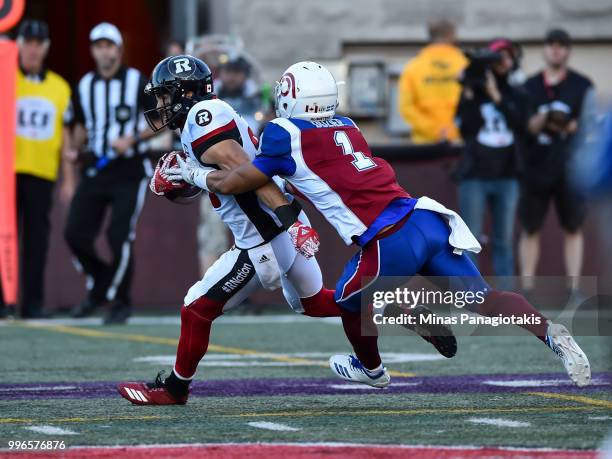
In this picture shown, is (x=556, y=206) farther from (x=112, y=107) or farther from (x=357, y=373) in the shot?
(x=357, y=373)

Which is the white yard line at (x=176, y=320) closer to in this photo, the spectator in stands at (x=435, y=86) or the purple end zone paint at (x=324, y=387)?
the spectator in stands at (x=435, y=86)

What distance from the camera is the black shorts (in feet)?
41.6

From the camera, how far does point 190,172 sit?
6.85m

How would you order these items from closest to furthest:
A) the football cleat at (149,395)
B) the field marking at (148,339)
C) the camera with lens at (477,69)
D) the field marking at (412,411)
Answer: the field marking at (412,411) < the football cleat at (149,395) < the field marking at (148,339) < the camera with lens at (477,69)

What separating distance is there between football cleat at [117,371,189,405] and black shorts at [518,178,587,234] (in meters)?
6.45

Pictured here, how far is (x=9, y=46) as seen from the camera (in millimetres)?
11969

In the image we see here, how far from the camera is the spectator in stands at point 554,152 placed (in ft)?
41.7

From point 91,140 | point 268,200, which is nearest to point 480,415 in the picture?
point 268,200

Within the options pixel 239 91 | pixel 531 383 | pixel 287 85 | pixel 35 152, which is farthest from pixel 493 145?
pixel 287 85

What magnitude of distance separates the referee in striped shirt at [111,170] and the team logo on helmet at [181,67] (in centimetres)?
459

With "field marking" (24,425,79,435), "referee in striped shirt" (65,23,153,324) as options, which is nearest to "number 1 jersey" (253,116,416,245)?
"field marking" (24,425,79,435)

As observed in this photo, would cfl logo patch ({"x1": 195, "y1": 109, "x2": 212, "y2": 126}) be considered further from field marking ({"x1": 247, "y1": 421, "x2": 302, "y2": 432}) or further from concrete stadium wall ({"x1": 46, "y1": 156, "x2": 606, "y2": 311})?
concrete stadium wall ({"x1": 46, "y1": 156, "x2": 606, "y2": 311})

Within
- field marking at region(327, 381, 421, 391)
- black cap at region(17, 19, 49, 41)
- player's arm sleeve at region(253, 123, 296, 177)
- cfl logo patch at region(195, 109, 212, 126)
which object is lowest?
field marking at region(327, 381, 421, 391)

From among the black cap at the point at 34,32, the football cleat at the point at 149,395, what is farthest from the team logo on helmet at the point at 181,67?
the black cap at the point at 34,32
